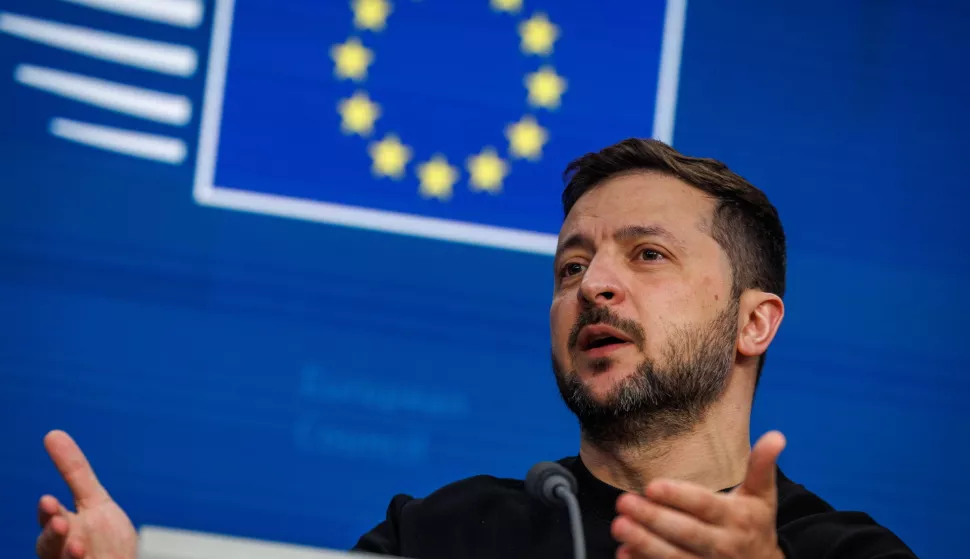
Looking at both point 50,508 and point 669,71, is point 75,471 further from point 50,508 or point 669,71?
point 669,71

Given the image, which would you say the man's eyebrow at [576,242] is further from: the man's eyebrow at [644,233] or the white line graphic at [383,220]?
the white line graphic at [383,220]

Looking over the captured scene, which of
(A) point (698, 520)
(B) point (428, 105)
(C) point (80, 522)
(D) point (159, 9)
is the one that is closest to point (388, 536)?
(C) point (80, 522)

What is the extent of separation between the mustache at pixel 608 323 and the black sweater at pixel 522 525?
0.25 metres

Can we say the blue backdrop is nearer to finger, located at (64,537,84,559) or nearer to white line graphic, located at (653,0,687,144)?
white line graphic, located at (653,0,687,144)

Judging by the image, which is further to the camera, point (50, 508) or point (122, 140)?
point (122, 140)

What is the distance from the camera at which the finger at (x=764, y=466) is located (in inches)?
50.1

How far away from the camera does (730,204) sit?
6.68ft

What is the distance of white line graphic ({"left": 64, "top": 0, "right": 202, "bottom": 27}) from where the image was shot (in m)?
2.42

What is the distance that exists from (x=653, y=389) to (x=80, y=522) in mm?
910

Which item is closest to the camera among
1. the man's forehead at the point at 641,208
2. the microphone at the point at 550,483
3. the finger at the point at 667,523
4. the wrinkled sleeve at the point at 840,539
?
the finger at the point at 667,523

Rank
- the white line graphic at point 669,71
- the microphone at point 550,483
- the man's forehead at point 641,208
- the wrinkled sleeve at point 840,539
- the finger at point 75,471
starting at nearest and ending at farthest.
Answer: the microphone at point 550,483, the finger at point 75,471, the wrinkled sleeve at point 840,539, the man's forehead at point 641,208, the white line graphic at point 669,71

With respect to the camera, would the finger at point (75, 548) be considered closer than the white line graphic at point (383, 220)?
Yes

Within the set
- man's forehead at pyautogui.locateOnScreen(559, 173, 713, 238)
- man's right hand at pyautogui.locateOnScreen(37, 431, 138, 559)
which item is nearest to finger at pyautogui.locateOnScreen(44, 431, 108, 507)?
man's right hand at pyautogui.locateOnScreen(37, 431, 138, 559)

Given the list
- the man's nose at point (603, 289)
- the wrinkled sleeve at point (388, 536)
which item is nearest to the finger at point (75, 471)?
the wrinkled sleeve at point (388, 536)
